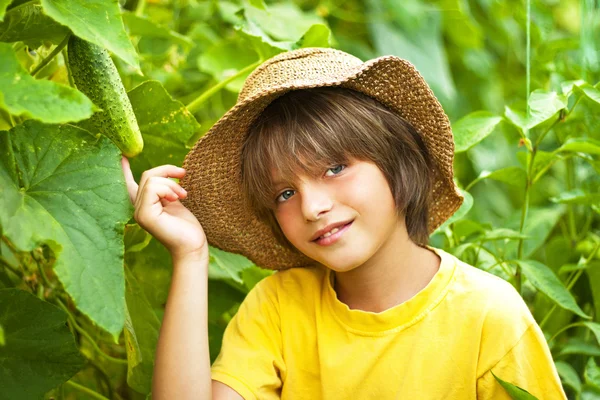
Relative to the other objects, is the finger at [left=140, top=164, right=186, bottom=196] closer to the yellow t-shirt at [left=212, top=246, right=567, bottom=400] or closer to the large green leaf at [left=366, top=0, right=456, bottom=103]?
the yellow t-shirt at [left=212, top=246, right=567, bottom=400]

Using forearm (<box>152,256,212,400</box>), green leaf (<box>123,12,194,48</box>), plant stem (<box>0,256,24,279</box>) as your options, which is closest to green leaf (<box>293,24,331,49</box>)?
green leaf (<box>123,12,194,48</box>)

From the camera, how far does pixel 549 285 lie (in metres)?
1.21

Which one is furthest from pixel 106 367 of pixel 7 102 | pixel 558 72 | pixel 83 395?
pixel 558 72

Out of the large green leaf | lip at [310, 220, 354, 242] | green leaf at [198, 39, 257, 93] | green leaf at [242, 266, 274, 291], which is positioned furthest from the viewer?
the large green leaf

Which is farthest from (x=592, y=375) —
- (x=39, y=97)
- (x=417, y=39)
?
(x=417, y=39)

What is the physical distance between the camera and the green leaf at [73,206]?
0.77 m

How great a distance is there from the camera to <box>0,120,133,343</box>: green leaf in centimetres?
77

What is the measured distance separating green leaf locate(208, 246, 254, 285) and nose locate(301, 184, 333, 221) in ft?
0.80

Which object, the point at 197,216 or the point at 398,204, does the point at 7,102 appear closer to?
the point at 197,216

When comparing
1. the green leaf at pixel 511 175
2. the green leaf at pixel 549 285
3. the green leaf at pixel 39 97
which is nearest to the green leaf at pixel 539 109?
the green leaf at pixel 511 175

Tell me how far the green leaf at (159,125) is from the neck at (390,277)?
32cm

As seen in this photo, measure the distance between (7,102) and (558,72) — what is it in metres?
1.18

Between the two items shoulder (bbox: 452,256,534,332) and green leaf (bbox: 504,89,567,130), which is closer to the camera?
shoulder (bbox: 452,256,534,332)

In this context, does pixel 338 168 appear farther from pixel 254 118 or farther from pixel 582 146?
pixel 582 146
